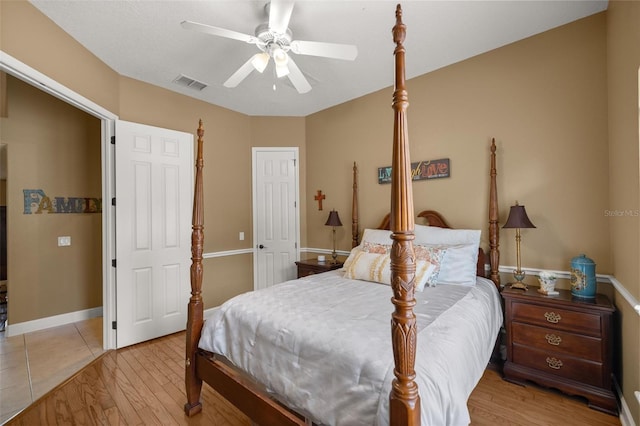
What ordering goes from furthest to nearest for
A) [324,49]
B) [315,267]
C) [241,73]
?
[315,267] < [241,73] < [324,49]

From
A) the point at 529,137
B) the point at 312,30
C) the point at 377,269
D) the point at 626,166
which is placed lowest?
the point at 377,269

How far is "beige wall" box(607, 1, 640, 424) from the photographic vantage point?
5.39 feet

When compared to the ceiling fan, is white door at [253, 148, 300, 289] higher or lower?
lower

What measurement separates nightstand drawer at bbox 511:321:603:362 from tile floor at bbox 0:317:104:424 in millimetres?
3756

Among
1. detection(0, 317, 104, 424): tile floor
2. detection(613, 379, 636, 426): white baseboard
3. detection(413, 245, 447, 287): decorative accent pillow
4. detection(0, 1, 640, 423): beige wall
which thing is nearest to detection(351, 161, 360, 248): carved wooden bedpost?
detection(0, 1, 640, 423): beige wall

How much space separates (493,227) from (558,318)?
851mm

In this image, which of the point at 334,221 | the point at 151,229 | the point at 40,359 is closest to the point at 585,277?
the point at 334,221

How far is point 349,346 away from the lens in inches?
53.5

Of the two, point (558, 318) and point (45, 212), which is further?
point (45, 212)

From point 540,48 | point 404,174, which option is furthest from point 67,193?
point 540,48

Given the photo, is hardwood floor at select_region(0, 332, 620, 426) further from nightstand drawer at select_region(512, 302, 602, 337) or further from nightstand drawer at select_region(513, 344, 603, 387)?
nightstand drawer at select_region(512, 302, 602, 337)

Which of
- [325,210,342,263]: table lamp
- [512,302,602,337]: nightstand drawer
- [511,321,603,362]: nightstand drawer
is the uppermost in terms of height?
[325,210,342,263]: table lamp

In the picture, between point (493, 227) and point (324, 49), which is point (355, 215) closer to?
point (493, 227)

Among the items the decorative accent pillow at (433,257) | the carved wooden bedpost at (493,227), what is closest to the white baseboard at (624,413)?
the carved wooden bedpost at (493,227)
